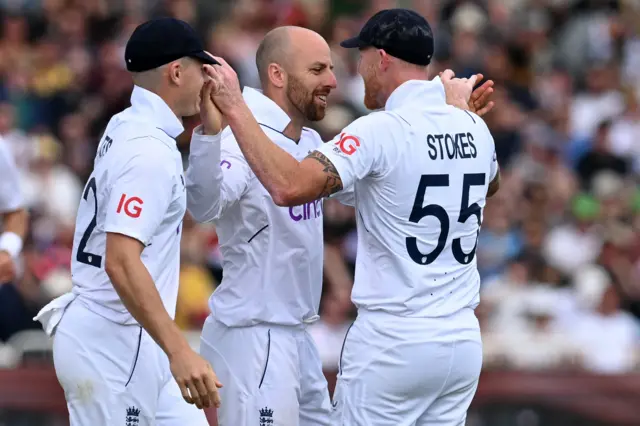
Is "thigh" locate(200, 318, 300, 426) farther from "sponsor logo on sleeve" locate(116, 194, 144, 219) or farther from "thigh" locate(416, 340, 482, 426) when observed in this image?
"sponsor logo on sleeve" locate(116, 194, 144, 219)

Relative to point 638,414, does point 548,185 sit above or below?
above

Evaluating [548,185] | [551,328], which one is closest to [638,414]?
[551,328]

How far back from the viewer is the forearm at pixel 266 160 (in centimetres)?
649

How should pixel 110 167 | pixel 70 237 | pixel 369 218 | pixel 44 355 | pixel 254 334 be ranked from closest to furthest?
pixel 110 167 → pixel 369 218 → pixel 254 334 → pixel 44 355 → pixel 70 237

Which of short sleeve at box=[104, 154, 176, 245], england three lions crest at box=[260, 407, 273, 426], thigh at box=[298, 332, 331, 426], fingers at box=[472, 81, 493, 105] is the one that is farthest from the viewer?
fingers at box=[472, 81, 493, 105]

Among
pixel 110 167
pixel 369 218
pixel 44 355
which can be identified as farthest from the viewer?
pixel 44 355

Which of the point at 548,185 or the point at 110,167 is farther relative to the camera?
the point at 548,185

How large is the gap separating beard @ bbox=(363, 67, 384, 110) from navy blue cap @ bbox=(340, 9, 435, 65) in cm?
15

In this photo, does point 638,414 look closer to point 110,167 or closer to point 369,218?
point 369,218

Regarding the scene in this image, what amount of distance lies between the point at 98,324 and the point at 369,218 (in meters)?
1.41

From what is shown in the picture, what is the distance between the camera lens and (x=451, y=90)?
24.0ft

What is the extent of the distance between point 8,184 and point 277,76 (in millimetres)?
1655

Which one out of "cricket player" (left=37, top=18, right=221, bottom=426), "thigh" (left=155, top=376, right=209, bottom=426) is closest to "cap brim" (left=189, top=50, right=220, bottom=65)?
"cricket player" (left=37, top=18, right=221, bottom=426)

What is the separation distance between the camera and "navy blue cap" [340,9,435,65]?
6824 millimetres
